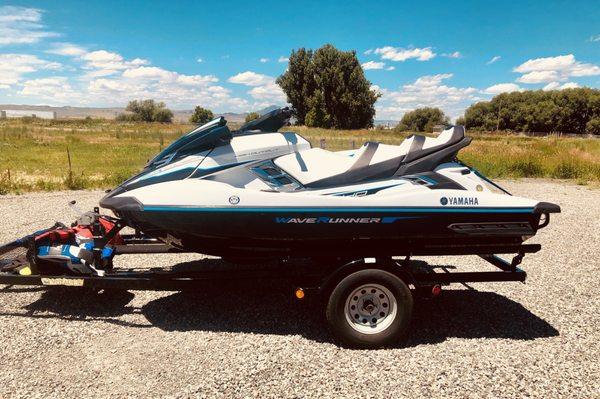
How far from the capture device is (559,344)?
3975 millimetres

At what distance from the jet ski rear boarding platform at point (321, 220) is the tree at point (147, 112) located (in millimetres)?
105104

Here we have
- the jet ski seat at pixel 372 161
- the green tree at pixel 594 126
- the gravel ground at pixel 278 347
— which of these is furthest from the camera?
the green tree at pixel 594 126

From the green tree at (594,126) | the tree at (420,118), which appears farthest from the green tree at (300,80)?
the tree at (420,118)

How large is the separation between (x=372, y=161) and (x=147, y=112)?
109146 mm

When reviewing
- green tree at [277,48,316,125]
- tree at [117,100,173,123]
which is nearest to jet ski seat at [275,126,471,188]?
green tree at [277,48,316,125]

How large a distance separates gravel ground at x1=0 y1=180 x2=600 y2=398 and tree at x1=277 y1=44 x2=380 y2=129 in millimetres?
49543

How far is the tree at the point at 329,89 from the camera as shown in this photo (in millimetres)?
54500

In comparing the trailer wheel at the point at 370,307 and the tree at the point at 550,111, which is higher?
the tree at the point at 550,111

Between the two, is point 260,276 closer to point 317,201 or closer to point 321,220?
point 321,220

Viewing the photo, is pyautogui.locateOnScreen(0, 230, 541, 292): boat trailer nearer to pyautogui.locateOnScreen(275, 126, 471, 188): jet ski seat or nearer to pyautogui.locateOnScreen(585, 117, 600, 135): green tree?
pyautogui.locateOnScreen(275, 126, 471, 188): jet ski seat

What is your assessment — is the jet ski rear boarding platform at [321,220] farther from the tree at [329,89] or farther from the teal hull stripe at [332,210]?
the tree at [329,89]

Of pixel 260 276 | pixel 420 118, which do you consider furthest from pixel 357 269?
pixel 420 118

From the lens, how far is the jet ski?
3.76m

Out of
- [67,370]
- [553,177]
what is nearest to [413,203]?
[67,370]
